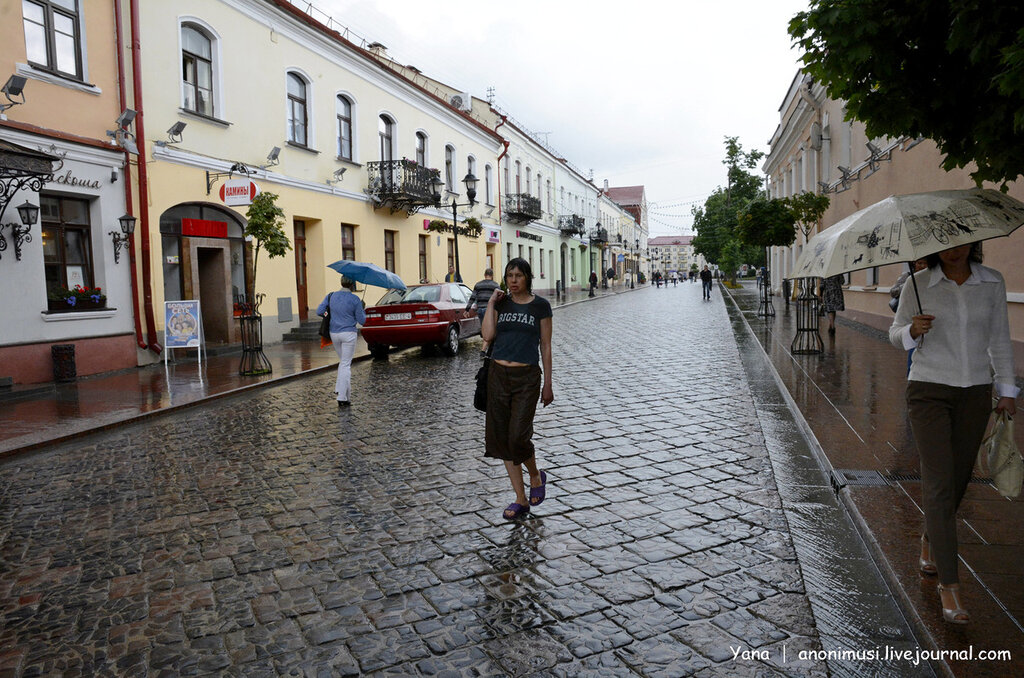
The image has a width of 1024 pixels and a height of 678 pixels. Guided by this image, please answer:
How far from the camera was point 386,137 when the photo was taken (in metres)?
23.3

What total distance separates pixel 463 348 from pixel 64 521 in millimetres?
11627

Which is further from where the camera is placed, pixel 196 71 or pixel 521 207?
pixel 521 207

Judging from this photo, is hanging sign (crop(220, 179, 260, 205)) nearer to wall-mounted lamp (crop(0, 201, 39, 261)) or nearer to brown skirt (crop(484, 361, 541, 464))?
wall-mounted lamp (crop(0, 201, 39, 261))

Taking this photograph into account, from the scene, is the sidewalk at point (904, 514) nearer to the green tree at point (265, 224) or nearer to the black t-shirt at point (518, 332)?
the black t-shirt at point (518, 332)

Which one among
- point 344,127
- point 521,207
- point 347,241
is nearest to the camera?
point 344,127

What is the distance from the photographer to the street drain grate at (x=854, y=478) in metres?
5.07

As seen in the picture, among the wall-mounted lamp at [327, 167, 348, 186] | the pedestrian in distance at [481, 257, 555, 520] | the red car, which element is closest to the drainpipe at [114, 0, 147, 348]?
the red car

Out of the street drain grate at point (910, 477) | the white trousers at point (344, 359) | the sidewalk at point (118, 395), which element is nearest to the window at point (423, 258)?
the sidewalk at point (118, 395)

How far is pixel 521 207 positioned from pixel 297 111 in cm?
1861

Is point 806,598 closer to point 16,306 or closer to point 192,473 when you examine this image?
point 192,473

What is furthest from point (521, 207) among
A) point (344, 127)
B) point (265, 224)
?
point (265, 224)

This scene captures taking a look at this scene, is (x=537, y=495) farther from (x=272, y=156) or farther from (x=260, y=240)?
(x=272, y=156)

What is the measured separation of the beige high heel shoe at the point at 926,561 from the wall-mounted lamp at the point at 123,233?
13.1 metres

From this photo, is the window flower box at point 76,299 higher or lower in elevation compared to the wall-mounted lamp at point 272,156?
lower
